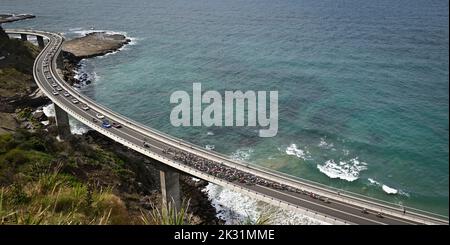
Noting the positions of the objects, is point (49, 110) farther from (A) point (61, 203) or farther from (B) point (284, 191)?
(A) point (61, 203)

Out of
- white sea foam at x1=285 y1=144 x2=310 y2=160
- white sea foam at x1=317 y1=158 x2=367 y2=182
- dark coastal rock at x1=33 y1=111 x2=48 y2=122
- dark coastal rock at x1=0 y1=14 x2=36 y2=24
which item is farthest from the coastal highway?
dark coastal rock at x1=0 y1=14 x2=36 y2=24

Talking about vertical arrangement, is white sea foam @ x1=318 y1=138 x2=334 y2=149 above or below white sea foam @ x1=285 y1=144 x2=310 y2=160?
above

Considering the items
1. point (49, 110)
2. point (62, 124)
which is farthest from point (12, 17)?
point (62, 124)

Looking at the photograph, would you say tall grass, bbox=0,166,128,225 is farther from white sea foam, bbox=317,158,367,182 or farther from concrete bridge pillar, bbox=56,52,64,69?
concrete bridge pillar, bbox=56,52,64,69

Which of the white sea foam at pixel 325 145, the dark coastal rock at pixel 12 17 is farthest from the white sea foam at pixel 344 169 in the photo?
the dark coastal rock at pixel 12 17

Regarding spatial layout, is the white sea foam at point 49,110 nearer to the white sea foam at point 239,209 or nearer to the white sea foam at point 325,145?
the white sea foam at point 239,209
